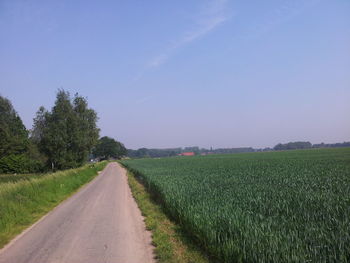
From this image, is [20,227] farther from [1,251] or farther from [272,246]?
[272,246]

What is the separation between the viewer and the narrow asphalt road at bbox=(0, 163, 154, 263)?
20.6ft

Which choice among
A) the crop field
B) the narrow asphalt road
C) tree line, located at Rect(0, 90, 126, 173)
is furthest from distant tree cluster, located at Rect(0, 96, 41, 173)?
the crop field

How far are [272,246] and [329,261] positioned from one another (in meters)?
0.85

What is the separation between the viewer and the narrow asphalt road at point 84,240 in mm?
6277

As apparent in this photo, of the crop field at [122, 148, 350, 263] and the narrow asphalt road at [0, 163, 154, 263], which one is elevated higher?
the crop field at [122, 148, 350, 263]

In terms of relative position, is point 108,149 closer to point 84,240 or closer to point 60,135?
point 60,135

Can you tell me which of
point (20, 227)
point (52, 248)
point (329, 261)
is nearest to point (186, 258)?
point (329, 261)

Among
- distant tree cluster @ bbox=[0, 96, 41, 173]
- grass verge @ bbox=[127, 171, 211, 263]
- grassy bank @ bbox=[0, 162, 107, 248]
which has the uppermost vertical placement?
distant tree cluster @ bbox=[0, 96, 41, 173]

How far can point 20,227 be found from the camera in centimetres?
945

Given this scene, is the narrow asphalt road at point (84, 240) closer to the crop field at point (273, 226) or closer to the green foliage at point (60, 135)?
the crop field at point (273, 226)

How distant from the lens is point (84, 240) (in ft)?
24.9

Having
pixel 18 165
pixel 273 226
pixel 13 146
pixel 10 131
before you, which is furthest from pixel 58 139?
pixel 273 226

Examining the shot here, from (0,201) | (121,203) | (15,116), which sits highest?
(15,116)

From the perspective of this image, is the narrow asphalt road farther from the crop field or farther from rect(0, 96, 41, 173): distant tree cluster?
rect(0, 96, 41, 173): distant tree cluster
